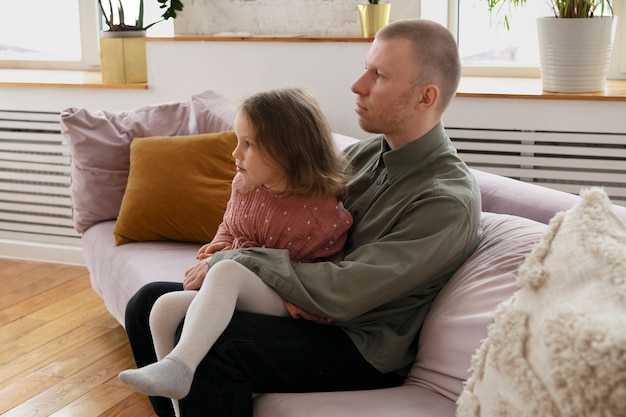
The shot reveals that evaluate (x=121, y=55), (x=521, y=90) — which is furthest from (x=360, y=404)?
(x=121, y=55)

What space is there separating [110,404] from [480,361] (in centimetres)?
147

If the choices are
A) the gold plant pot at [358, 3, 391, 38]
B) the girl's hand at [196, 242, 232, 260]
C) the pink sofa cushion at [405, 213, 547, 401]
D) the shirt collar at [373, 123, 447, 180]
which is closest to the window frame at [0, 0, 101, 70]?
the gold plant pot at [358, 3, 391, 38]

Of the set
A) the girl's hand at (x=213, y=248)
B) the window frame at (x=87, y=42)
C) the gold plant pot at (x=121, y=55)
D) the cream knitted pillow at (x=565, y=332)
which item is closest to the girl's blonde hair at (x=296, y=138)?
the girl's hand at (x=213, y=248)

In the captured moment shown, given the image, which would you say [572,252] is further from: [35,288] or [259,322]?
[35,288]

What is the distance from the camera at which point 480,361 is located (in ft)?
5.04

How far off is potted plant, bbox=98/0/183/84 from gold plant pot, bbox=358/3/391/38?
88cm

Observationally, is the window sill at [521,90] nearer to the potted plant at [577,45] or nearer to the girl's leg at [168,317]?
the potted plant at [577,45]

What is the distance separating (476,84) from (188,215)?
132 cm

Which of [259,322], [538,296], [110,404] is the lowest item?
[110,404]

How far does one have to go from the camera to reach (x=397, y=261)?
186cm

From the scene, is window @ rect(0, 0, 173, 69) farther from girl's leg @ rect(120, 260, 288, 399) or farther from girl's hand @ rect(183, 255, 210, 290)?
girl's leg @ rect(120, 260, 288, 399)

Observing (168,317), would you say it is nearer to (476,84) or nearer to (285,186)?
(285,186)

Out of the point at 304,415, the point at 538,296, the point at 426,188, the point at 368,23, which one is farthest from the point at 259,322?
the point at 368,23

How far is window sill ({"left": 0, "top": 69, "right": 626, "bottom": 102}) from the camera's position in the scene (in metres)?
3.17
